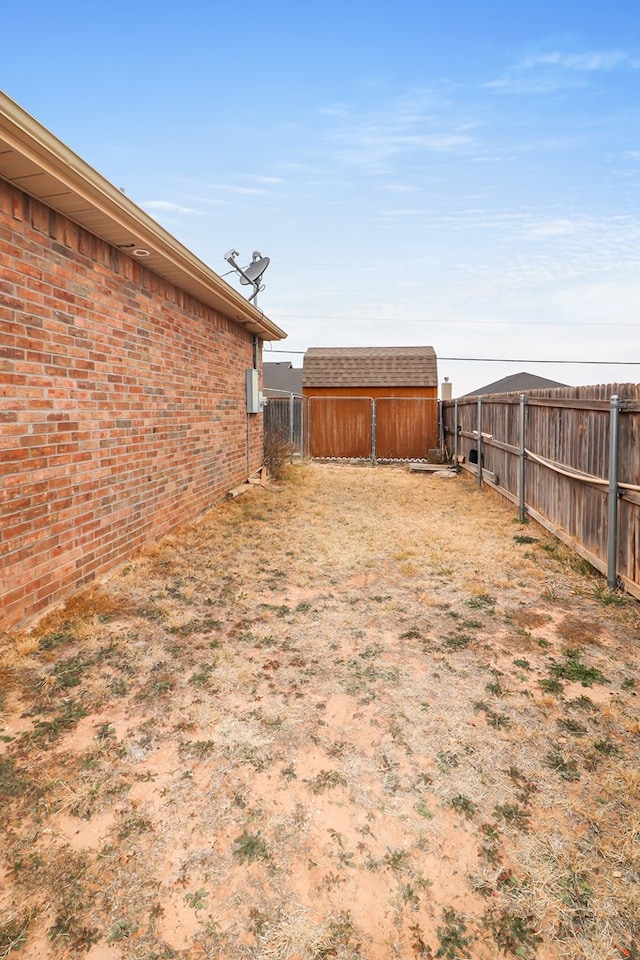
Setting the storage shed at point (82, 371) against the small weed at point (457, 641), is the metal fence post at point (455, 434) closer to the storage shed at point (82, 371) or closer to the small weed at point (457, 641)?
the storage shed at point (82, 371)

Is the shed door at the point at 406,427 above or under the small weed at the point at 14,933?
above

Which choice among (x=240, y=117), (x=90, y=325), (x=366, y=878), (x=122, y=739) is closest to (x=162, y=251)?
(x=90, y=325)

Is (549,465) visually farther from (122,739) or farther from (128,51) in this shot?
(128,51)

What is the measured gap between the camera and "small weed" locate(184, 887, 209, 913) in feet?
5.16

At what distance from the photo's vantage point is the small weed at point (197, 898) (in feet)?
5.16

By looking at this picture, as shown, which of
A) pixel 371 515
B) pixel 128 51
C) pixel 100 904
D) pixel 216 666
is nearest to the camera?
pixel 100 904

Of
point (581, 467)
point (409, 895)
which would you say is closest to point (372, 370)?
point (581, 467)

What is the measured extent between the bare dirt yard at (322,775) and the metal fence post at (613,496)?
28cm

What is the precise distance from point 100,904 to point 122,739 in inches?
35.1

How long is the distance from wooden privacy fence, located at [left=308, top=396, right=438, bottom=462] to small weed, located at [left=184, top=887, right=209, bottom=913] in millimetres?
14874

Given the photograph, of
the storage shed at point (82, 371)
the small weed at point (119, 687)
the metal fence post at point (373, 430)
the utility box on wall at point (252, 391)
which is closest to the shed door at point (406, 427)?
the metal fence post at point (373, 430)

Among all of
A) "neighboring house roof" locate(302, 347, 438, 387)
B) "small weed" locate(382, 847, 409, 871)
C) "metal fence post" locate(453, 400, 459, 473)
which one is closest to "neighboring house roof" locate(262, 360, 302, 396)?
"neighboring house roof" locate(302, 347, 438, 387)

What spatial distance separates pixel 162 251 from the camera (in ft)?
16.5

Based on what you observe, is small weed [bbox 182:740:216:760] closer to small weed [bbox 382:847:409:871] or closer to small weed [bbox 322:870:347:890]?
small weed [bbox 322:870:347:890]
